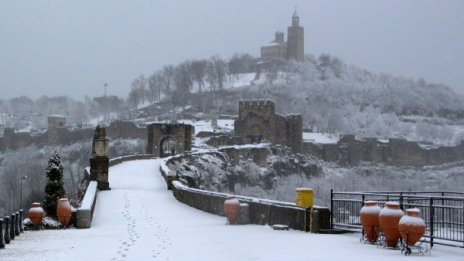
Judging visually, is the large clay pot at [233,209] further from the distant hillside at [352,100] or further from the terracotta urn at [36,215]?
the distant hillside at [352,100]

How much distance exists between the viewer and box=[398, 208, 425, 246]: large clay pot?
10750 mm

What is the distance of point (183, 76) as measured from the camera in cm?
15400

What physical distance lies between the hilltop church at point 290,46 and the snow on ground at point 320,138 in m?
62.5

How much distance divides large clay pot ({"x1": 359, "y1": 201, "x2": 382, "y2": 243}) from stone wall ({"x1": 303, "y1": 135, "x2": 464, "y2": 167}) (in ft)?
304

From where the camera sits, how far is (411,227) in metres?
10.8

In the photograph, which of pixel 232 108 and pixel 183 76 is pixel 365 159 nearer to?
pixel 232 108

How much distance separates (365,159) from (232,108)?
3179 centimetres

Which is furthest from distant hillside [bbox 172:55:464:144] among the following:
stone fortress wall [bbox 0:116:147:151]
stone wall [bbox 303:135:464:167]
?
stone fortress wall [bbox 0:116:147:151]

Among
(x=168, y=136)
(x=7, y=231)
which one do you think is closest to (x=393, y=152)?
(x=168, y=136)

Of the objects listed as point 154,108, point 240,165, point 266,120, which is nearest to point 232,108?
point 154,108

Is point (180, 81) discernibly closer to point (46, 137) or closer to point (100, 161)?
point (46, 137)

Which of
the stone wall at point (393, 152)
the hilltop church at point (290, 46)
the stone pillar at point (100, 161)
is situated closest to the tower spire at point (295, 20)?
the hilltop church at point (290, 46)

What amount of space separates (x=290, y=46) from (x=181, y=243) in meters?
174

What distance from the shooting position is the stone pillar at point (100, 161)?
89.6 ft
